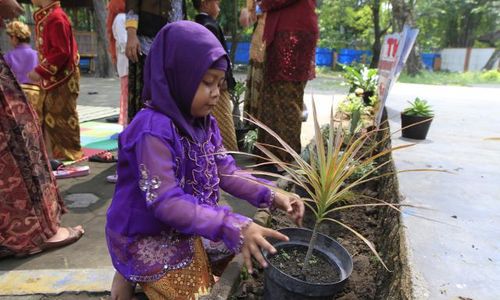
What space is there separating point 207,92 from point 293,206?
2.05ft

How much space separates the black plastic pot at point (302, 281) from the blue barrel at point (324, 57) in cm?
2580

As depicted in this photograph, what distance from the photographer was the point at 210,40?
1.47 meters

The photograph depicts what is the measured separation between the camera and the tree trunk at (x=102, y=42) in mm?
12141

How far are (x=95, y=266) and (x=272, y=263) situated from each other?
3.71 ft

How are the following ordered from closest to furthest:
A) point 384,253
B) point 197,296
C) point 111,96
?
point 197,296 < point 384,253 < point 111,96

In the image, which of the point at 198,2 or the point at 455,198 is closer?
the point at 455,198

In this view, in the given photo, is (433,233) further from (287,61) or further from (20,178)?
(20,178)

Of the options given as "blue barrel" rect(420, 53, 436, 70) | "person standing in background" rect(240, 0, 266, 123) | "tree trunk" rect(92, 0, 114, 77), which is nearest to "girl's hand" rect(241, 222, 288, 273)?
"person standing in background" rect(240, 0, 266, 123)

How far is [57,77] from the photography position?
369cm

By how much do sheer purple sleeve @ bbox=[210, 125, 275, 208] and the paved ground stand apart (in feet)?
2.26

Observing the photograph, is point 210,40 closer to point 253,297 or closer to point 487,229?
point 253,297

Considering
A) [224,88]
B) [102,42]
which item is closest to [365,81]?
[224,88]

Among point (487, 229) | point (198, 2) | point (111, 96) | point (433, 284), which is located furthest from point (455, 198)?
point (111, 96)

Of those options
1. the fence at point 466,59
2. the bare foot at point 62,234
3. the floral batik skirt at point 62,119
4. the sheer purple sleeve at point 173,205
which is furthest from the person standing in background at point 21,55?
the fence at point 466,59
